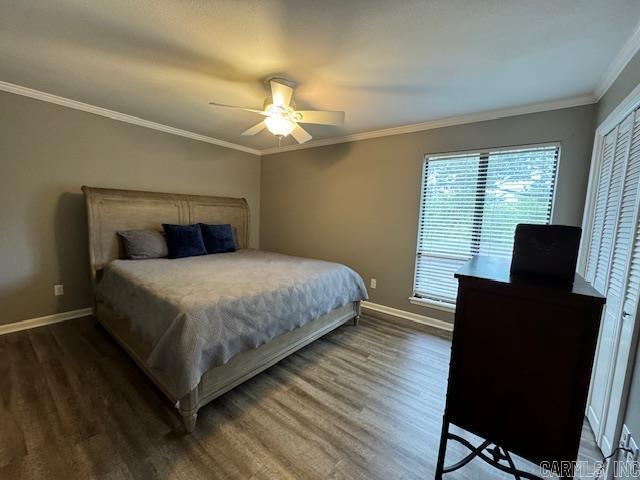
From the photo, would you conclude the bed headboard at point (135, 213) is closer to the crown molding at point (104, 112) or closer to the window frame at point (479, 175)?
the crown molding at point (104, 112)

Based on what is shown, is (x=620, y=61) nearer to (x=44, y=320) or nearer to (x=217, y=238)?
(x=217, y=238)

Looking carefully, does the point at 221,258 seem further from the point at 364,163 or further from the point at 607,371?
the point at 607,371

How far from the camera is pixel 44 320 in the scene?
2875 mm

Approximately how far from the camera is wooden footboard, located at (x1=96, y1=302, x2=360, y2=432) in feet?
5.35

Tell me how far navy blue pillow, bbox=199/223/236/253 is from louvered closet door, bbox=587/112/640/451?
370 centimetres

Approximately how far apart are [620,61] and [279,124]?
93.0 inches

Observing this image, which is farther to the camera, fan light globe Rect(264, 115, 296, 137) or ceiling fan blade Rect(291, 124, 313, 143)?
ceiling fan blade Rect(291, 124, 313, 143)

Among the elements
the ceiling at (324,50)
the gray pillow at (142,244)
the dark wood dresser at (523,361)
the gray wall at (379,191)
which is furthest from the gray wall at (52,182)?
the dark wood dresser at (523,361)

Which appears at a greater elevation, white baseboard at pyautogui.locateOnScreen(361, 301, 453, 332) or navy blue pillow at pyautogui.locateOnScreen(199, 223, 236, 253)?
navy blue pillow at pyautogui.locateOnScreen(199, 223, 236, 253)

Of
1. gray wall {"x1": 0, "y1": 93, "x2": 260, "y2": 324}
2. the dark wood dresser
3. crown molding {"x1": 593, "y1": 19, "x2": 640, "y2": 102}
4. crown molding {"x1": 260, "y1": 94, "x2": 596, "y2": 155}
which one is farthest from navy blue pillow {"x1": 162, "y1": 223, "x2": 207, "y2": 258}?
crown molding {"x1": 593, "y1": 19, "x2": 640, "y2": 102}

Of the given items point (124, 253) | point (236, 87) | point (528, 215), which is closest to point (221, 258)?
point (124, 253)

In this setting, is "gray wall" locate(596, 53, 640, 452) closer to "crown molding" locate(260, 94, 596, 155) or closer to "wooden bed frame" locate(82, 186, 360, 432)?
"crown molding" locate(260, 94, 596, 155)

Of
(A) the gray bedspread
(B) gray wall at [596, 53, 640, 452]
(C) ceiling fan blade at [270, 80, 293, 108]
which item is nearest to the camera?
(B) gray wall at [596, 53, 640, 452]

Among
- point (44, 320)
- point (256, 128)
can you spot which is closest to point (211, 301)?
point (256, 128)
